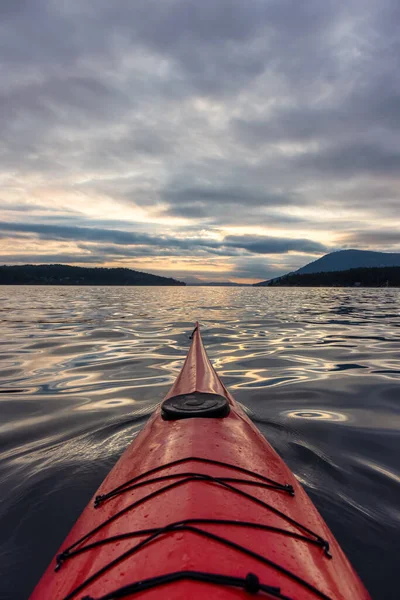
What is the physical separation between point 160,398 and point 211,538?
195 inches

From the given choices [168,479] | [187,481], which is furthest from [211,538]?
[168,479]

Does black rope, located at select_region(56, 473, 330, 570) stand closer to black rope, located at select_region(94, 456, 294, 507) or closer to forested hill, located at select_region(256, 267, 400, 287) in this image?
black rope, located at select_region(94, 456, 294, 507)

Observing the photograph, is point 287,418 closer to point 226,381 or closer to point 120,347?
point 226,381

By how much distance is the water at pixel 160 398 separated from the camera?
3.04 metres

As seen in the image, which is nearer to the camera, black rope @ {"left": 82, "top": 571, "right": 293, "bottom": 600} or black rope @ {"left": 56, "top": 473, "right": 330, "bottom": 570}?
black rope @ {"left": 82, "top": 571, "right": 293, "bottom": 600}

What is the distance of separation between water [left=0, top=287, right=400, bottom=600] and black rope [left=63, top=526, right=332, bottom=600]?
1116mm

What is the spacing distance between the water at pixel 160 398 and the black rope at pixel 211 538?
1.12m

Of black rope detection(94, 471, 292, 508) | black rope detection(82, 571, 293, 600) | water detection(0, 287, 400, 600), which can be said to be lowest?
water detection(0, 287, 400, 600)

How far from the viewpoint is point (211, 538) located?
183 centimetres

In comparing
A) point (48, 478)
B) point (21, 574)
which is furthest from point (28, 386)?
point (21, 574)

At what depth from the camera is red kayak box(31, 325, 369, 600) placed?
1617 millimetres

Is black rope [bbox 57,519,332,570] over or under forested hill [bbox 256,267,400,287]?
under

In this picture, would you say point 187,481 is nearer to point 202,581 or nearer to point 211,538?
point 211,538

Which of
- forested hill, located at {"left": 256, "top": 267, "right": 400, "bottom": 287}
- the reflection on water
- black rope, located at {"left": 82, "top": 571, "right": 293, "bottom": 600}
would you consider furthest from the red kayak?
forested hill, located at {"left": 256, "top": 267, "right": 400, "bottom": 287}
